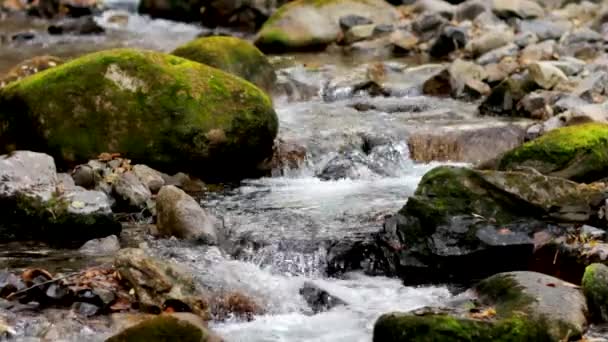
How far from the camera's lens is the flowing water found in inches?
256

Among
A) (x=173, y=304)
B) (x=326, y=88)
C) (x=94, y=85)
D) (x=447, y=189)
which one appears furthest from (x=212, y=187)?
(x=326, y=88)

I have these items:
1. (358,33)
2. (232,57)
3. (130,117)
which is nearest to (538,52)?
(358,33)

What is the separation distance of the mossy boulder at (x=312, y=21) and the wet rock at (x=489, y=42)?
12.0 ft

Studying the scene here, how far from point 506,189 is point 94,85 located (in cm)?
469

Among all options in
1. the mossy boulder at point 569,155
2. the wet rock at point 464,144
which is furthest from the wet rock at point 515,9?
the mossy boulder at point 569,155

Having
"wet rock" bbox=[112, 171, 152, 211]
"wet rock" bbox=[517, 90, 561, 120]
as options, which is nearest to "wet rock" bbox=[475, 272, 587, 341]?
"wet rock" bbox=[112, 171, 152, 211]

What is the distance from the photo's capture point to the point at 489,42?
55.9 feet

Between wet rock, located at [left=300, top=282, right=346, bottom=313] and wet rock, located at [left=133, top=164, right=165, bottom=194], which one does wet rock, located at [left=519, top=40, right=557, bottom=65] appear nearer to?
wet rock, located at [left=133, top=164, right=165, bottom=194]

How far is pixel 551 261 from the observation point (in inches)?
285

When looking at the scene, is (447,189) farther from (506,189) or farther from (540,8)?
(540,8)

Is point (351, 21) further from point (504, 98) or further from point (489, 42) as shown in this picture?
point (504, 98)

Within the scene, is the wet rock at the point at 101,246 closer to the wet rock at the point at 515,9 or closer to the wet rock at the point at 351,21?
the wet rock at the point at 351,21

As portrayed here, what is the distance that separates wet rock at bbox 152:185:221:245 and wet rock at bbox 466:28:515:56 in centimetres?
1003

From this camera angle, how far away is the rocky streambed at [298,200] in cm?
625
